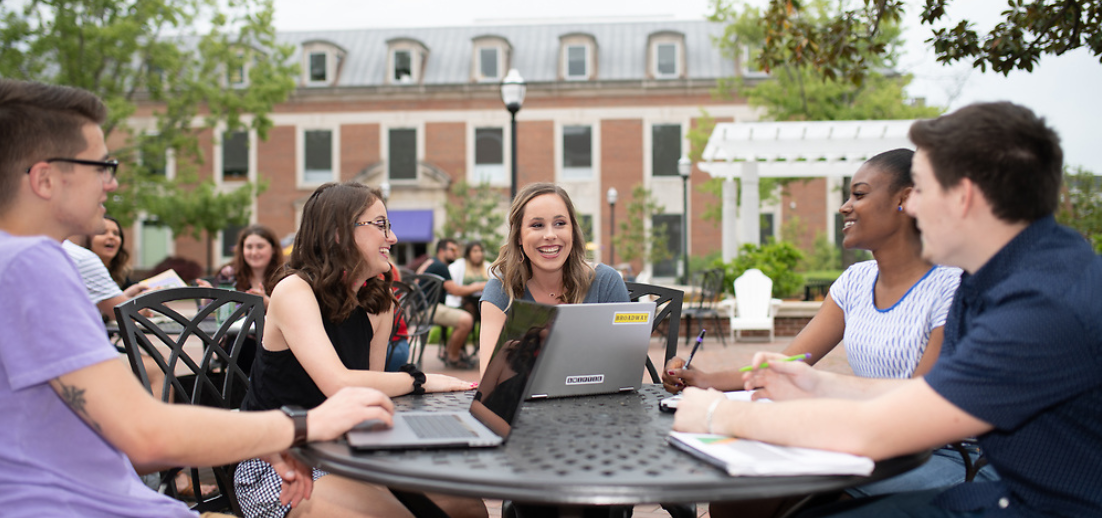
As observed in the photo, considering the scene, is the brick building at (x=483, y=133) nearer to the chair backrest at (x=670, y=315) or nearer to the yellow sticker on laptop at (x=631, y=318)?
the chair backrest at (x=670, y=315)

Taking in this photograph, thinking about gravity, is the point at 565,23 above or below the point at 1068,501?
above

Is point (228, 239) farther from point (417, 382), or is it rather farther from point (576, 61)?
point (417, 382)

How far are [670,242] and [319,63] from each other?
574 inches

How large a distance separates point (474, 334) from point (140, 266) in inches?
932

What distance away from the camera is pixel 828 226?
26.9m

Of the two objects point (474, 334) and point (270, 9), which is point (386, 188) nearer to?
point (270, 9)

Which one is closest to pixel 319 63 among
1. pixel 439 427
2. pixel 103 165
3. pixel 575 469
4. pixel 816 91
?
pixel 816 91

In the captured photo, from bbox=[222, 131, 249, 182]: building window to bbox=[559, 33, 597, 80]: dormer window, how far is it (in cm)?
1198

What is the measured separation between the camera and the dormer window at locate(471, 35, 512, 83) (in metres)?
28.3

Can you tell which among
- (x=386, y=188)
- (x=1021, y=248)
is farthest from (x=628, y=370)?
(x=386, y=188)

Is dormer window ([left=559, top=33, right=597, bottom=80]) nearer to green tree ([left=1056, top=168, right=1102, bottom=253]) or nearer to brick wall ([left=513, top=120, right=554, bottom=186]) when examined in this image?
brick wall ([left=513, top=120, right=554, bottom=186])

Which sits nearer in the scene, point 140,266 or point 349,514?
point 349,514

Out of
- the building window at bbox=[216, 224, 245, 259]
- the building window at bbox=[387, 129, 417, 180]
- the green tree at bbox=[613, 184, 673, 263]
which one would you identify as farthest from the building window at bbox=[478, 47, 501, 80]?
the building window at bbox=[216, 224, 245, 259]

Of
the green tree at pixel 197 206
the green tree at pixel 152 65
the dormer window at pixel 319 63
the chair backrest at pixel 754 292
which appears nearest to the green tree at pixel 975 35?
the chair backrest at pixel 754 292
